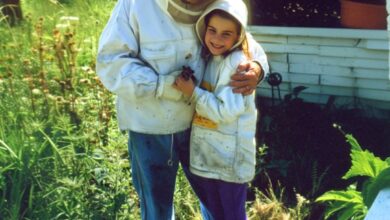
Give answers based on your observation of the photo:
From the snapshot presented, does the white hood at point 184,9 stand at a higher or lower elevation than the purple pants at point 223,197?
higher

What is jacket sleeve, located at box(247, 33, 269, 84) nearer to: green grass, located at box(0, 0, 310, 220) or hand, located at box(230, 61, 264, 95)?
hand, located at box(230, 61, 264, 95)

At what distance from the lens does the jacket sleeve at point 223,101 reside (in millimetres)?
2361

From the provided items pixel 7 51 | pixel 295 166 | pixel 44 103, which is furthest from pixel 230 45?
pixel 7 51

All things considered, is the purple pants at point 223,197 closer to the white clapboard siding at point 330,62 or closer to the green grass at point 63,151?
the green grass at point 63,151

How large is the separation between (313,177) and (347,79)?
56.6 inches

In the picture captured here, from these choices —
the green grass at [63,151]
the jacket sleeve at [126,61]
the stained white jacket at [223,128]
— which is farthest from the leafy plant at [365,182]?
the green grass at [63,151]

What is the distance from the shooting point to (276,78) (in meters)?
4.95

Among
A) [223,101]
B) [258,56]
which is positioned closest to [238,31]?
[258,56]

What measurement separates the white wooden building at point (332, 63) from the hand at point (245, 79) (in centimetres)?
255

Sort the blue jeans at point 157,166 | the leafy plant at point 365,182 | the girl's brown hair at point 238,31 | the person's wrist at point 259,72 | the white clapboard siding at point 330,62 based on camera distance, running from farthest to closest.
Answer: the white clapboard siding at point 330,62
the blue jeans at point 157,166
the person's wrist at point 259,72
the girl's brown hair at point 238,31
the leafy plant at point 365,182

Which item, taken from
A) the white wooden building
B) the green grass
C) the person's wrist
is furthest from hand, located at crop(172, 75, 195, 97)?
the white wooden building

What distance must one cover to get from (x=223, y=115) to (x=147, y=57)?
0.40 meters

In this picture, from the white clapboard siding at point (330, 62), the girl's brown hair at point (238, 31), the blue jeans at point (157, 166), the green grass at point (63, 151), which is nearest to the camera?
the girl's brown hair at point (238, 31)

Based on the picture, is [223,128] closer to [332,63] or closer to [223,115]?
[223,115]
